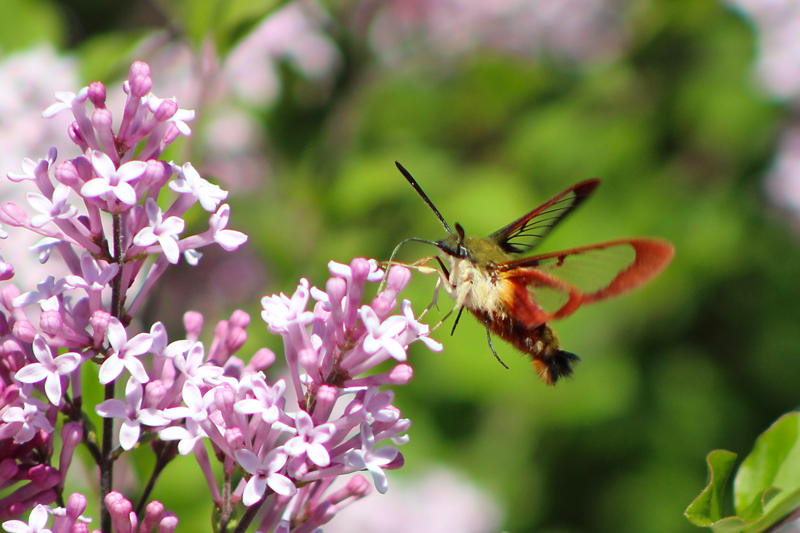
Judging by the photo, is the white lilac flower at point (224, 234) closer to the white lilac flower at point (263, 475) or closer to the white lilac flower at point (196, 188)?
the white lilac flower at point (196, 188)

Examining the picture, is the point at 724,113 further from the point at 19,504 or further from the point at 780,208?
the point at 19,504

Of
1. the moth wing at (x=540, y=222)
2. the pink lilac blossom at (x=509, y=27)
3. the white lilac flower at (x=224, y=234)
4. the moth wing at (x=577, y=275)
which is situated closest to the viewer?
the white lilac flower at (x=224, y=234)

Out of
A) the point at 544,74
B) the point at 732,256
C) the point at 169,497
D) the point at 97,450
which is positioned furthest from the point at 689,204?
the point at 97,450

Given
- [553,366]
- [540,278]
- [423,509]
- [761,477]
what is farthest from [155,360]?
[423,509]

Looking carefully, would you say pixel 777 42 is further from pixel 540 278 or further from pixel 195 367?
pixel 195 367

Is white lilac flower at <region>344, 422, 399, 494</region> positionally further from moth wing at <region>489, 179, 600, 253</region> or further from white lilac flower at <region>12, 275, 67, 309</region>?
moth wing at <region>489, 179, 600, 253</region>

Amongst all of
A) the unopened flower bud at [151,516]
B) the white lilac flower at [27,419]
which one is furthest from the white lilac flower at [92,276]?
the unopened flower bud at [151,516]

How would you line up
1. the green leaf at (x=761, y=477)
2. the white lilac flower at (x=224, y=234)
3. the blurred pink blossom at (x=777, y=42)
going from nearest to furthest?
1. the white lilac flower at (x=224, y=234)
2. the green leaf at (x=761, y=477)
3. the blurred pink blossom at (x=777, y=42)

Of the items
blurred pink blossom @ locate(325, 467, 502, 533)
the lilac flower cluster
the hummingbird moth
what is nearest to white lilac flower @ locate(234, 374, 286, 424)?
the lilac flower cluster
